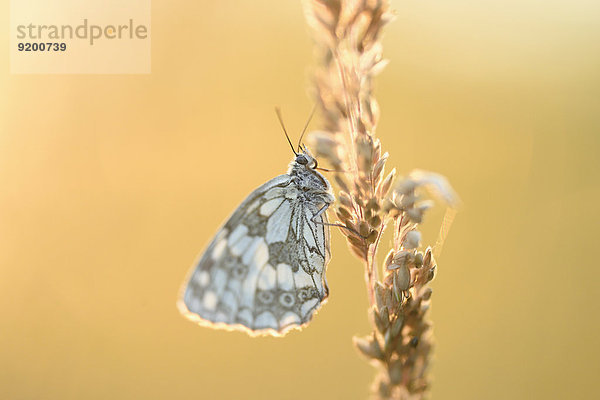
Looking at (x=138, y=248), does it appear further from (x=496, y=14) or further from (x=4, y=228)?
(x=496, y=14)

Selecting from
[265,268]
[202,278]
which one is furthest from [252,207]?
[202,278]

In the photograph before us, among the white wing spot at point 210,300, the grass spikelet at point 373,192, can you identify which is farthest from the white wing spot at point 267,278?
the grass spikelet at point 373,192

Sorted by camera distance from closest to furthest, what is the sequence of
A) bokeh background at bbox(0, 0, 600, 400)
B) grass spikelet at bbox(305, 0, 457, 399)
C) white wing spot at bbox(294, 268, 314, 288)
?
1. grass spikelet at bbox(305, 0, 457, 399)
2. white wing spot at bbox(294, 268, 314, 288)
3. bokeh background at bbox(0, 0, 600, 400)

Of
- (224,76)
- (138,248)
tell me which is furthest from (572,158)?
(138,248)

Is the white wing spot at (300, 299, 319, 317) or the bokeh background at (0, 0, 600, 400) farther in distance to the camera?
the bokeh background at (0, 0, 600, 400)

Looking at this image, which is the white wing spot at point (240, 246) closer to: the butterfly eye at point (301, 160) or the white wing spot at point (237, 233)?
the white wing spot at point (237, 233)

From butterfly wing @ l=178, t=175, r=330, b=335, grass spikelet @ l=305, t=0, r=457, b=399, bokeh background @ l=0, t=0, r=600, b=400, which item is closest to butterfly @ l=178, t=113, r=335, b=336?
butterfly wing @ l=178, t=175, r=330, b=335

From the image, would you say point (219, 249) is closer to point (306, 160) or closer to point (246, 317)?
point (246, 317)

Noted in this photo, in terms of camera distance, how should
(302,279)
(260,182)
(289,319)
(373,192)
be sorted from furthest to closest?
(260,182) < (302,279) < (289,319) < (373,192)

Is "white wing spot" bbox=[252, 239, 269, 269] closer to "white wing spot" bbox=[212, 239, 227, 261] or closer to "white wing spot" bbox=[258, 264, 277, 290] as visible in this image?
"white wing spot" bbox=[258, 264, 277, 290]
